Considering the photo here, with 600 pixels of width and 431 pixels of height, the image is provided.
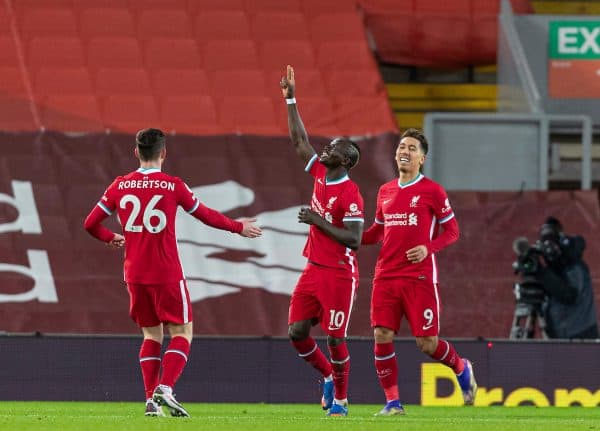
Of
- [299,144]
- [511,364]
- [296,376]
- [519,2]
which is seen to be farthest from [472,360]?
[519,2]

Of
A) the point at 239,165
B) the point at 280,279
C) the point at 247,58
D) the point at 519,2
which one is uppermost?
the point at 519,2

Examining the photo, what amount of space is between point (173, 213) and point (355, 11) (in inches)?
365


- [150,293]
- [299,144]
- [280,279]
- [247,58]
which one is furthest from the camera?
[247,58]

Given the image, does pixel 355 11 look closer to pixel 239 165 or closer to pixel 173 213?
pixel 239 165

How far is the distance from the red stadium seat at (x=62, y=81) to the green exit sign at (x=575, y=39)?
5355 millimetres

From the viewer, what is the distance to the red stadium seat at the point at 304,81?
15781 mm

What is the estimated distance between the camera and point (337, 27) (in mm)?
16641

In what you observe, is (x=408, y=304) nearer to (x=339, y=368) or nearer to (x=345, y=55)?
(x=339, y=368)

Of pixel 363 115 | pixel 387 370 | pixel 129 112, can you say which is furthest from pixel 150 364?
pixel 363 115

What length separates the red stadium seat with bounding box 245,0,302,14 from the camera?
1681 centimetres

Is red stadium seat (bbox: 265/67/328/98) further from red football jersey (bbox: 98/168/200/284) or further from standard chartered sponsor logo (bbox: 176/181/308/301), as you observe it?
red football jersey (bbox: 98/168/200/284)

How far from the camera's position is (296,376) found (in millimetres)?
11250

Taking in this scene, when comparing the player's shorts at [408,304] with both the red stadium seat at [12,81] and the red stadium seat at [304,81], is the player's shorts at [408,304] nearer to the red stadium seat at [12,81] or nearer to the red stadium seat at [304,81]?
the red stadium seat at [304,81]

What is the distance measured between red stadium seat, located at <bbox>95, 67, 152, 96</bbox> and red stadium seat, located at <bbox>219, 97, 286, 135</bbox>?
0.89 m
